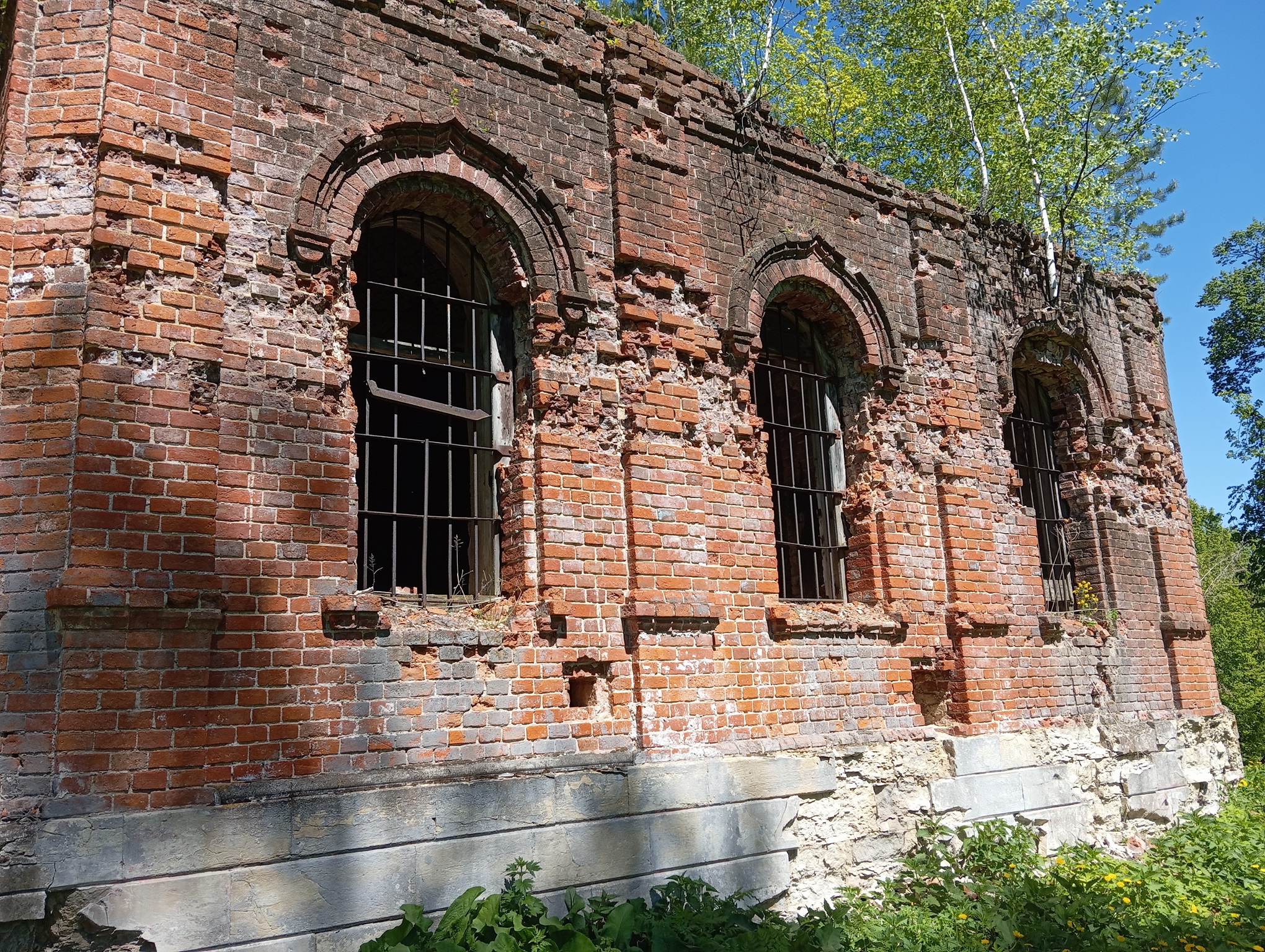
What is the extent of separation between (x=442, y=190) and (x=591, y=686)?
10.9 feet

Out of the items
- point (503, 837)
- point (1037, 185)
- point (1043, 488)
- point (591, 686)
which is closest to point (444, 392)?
point (591, 686)

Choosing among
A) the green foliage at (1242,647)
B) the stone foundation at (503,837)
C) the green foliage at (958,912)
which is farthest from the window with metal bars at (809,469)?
the green foliage at (1242,647)

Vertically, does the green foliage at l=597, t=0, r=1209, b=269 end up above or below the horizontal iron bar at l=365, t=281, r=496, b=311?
above

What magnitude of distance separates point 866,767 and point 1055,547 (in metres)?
4.10

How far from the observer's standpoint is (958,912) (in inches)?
243

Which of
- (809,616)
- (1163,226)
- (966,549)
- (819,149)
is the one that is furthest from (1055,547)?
(1163,226)

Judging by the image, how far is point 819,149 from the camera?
26.2 feet

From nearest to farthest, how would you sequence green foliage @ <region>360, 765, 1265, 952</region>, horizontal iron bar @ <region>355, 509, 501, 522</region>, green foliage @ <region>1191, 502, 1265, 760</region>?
green foliage @ <region>360, 765, 1265, 952</region>, horizontal iron bar @ <region>355, 509, 501, 522</region>, green foliage @ <region>1191, 502, 1265, 760</region>

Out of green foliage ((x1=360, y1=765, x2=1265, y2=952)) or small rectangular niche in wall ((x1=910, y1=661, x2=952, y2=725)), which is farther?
small rectangular niche in wall ((x1=910, y1=661, x2=952, y2=725))

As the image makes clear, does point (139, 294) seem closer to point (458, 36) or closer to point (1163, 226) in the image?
point (458, 36)

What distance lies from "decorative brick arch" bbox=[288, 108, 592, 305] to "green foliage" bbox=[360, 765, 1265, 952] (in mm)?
3604

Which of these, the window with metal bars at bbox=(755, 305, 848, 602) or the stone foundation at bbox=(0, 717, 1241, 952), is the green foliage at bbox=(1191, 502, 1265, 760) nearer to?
the stone foundation at bbox=(0, 717, 1241, 952)

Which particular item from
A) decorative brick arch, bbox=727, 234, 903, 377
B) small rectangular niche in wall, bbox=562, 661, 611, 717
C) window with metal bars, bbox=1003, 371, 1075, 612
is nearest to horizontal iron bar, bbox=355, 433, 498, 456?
small rectangular niche in wall, bbox=562, 661, 611, 717

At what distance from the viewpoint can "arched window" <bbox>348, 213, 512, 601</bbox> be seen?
5.63m
